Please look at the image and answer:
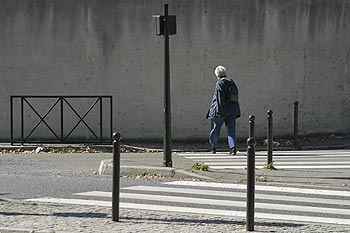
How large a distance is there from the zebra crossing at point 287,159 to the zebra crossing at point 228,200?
2.80 m

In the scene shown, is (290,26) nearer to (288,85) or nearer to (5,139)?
(288,85)

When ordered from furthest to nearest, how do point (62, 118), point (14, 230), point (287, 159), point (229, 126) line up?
point (62, 118), point (229, 126), point (287, 159), point (14, 230)

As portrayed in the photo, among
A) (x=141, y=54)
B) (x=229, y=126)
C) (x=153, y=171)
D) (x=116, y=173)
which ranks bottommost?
(x=153, y=171)

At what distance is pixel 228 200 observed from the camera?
42.9ft

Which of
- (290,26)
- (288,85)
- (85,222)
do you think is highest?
(290,26)

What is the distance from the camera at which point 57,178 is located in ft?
51.6

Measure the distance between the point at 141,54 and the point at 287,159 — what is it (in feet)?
16.7

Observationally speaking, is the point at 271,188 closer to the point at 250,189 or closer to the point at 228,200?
the point at 228,200

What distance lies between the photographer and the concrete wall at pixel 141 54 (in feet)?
72.4

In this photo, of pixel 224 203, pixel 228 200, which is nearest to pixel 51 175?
pixel 228 200

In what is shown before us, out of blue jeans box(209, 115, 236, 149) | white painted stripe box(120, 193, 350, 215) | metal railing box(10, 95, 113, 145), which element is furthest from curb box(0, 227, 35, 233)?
metal railing box(10, 95, 113, 145)

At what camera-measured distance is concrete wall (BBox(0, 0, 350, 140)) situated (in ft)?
72.4

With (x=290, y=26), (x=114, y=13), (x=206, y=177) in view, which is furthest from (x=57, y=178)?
(x=290, y=26)

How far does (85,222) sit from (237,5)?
11.9 m
